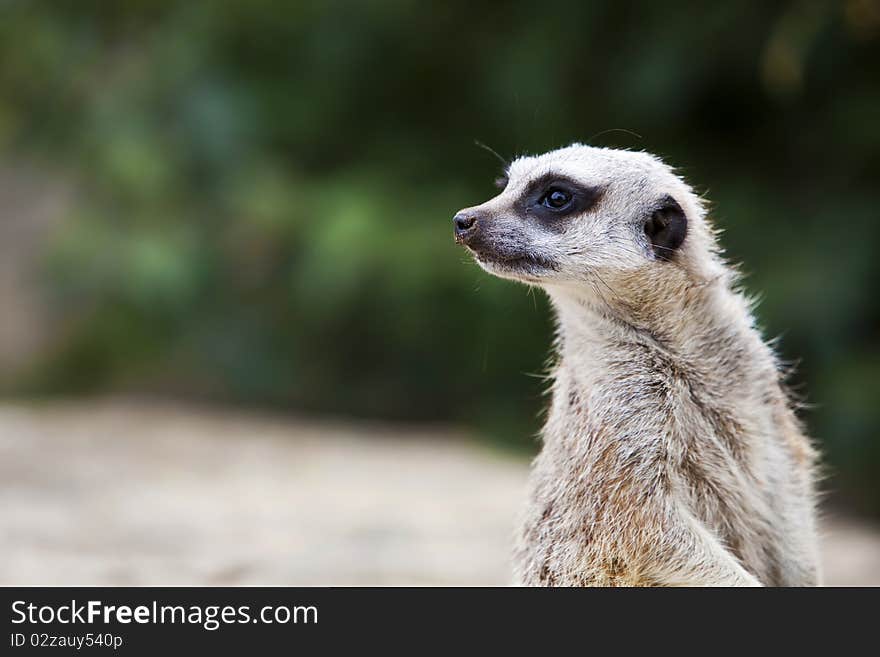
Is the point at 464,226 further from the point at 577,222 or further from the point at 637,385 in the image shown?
the point at 637,385

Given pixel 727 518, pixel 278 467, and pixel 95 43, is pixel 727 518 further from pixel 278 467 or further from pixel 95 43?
pixel 95 43

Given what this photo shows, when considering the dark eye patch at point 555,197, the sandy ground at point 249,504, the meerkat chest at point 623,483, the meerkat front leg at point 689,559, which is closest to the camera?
the meerkat front leg at point 689,559

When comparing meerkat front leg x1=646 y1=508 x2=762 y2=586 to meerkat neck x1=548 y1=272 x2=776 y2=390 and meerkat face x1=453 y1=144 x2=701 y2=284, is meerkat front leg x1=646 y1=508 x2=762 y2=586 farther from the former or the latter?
meerkat face x1=453 y1=144 x2=701 y2=284

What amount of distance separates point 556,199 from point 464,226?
276 mm

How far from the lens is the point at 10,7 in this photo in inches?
320

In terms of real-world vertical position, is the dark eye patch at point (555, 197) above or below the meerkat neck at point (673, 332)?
above

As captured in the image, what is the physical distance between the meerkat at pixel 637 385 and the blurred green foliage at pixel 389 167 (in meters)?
3.31

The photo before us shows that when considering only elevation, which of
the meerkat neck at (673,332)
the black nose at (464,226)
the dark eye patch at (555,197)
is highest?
the dark eye patch at (555,197)

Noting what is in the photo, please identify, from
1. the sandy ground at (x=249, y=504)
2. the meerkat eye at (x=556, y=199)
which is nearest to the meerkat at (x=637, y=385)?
the meerkat eye at (x=556, y=199)

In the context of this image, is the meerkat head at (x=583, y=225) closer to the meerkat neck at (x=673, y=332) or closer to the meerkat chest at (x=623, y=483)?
the meerkat neck at (x=673, y=332)

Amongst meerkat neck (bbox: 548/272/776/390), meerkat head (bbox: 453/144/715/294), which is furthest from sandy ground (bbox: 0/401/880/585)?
meerkat head (bbox: 453/144/715/294)

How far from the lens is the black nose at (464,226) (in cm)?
292

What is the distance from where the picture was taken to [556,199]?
302 centimetres
